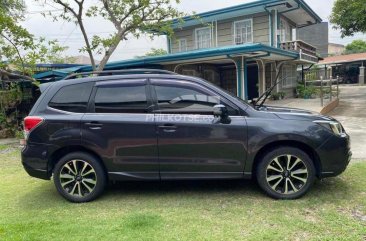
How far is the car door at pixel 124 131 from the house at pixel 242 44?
8.17 m

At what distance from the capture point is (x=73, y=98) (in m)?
4.98

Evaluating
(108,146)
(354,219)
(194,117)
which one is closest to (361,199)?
(354,219)

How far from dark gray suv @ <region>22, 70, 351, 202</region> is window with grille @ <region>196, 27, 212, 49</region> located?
46.9ft

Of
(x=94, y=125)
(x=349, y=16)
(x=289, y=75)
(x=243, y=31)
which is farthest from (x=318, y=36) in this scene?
(x=94, y=125)

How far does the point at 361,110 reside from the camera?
1464 cm

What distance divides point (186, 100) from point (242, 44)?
950cm

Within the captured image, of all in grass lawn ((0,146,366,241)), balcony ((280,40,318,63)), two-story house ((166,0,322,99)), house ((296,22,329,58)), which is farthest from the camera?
house ((296,22,329,58))

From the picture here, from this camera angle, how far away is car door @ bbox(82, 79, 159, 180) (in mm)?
4711

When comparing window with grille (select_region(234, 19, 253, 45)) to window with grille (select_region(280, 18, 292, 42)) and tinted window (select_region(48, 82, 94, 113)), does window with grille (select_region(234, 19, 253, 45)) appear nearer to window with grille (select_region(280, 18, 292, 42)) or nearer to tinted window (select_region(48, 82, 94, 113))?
window with grille (select_region(280, 18, 292, 42))

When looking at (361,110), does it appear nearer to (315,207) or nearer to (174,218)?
(315,207)

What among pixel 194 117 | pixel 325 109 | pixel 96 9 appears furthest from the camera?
pixel 325 109

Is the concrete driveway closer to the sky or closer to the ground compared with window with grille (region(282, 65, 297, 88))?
closer to the ground

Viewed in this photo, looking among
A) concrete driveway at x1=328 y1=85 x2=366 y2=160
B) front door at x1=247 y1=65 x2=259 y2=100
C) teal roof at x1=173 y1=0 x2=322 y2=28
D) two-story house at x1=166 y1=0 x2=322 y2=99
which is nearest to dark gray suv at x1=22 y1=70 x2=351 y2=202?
concrete driveway at x1=328 y1=85 x2=366 y2=160

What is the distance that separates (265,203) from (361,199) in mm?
1274
